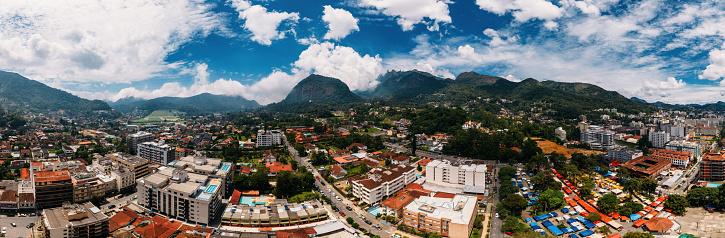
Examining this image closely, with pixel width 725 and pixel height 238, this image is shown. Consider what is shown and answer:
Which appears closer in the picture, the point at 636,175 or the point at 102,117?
the point at 636,175

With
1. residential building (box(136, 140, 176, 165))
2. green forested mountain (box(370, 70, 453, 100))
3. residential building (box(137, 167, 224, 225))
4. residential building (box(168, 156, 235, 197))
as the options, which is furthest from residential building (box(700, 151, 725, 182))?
green forested mountain (box(370, 70, 453, 100))

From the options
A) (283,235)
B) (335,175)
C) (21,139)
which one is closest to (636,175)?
(335,175)

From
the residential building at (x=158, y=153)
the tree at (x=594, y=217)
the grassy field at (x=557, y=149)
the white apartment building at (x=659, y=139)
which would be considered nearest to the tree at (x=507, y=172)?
the tree at (x=594, y=217)

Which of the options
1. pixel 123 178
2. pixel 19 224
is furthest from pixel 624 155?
pixel 19 224

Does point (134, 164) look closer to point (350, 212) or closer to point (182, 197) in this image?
point (182, 197)

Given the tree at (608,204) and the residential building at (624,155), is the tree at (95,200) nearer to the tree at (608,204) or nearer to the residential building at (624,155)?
the tree at (608,204)

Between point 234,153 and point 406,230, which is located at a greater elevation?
point 234,153

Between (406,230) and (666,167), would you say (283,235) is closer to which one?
(406,230)
